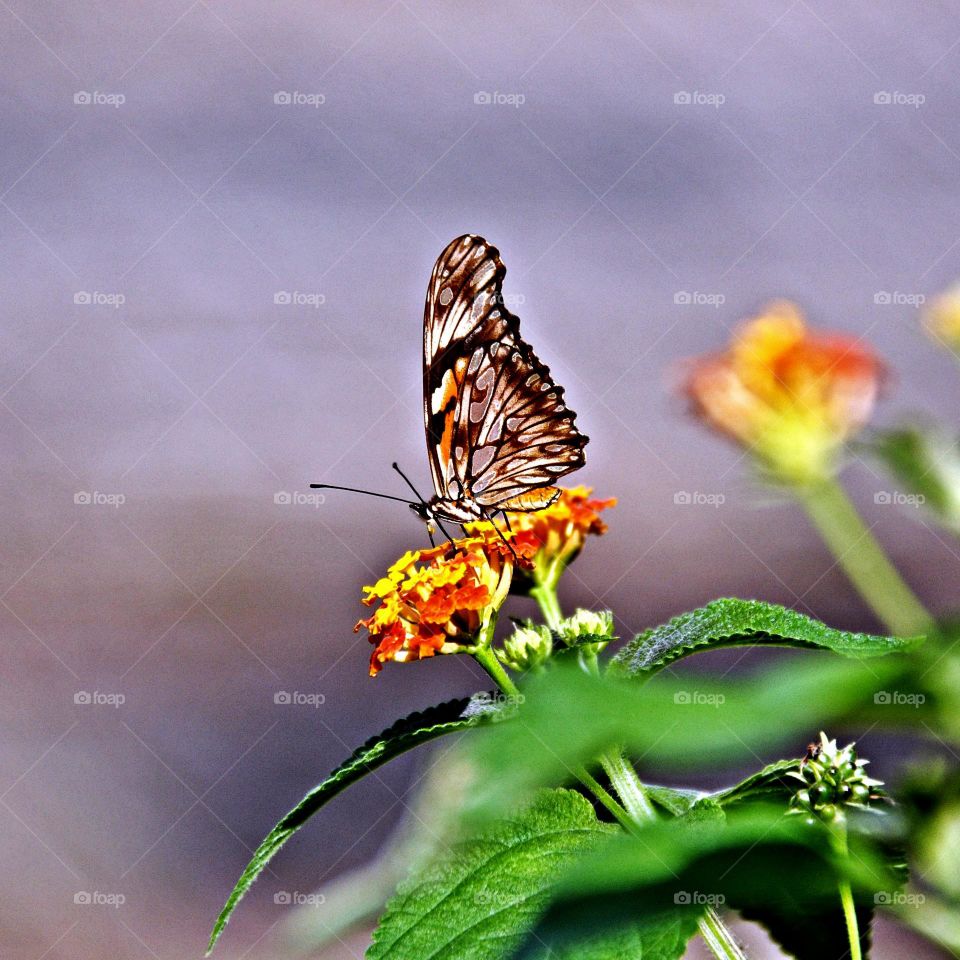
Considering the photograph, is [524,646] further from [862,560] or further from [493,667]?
[862,560]

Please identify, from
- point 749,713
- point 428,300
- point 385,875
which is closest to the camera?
point 749,713

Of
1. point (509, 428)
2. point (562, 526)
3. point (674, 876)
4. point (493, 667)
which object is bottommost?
point (674, 876)

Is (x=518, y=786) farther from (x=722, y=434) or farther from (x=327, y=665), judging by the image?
(x=327, y=665)

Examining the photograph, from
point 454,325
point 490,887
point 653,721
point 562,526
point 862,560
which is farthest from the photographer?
point 454,325

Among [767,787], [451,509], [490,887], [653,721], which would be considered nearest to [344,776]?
[490,887]

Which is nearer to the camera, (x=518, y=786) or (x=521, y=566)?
(x=518, y=786)

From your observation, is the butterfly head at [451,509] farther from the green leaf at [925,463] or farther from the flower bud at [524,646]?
the green leaf at [925,463]

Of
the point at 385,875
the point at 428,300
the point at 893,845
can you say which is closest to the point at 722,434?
the point at 893,845
